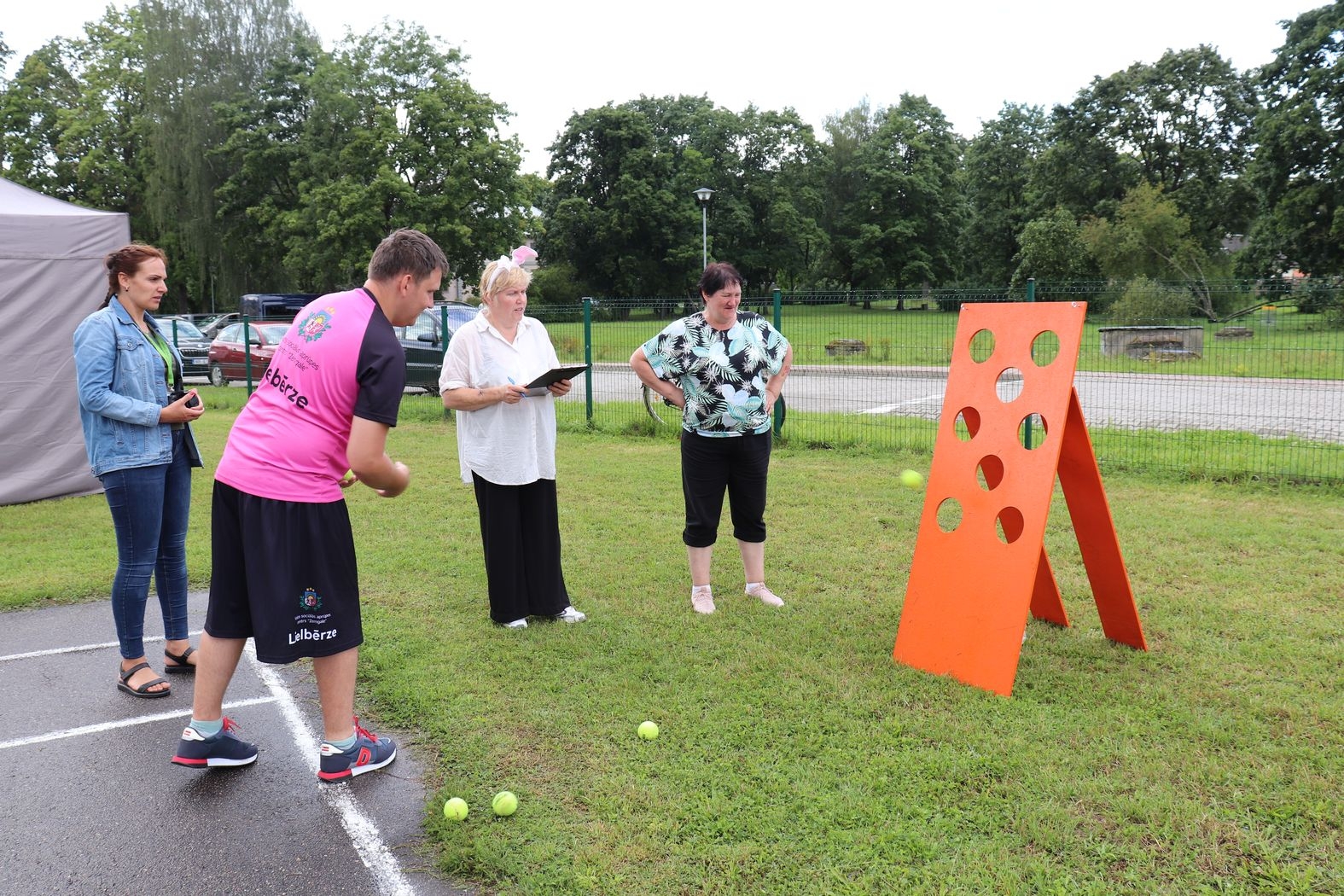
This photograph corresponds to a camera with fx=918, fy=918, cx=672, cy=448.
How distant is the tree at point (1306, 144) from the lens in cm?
3097

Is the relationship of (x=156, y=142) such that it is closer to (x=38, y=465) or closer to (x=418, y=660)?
(x=38, y=465)

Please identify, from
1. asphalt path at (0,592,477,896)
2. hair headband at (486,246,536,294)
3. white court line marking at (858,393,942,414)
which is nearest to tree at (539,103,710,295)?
white court line marking at (858,393,942,414)

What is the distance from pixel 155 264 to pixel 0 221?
503 centimetres

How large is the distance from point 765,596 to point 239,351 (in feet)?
53.9

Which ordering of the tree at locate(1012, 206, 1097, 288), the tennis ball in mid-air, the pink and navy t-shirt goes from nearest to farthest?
the pink and navy t-shirt
the tennis ball in mid-air
the tree at locate(1012, 206, 1097, 288)

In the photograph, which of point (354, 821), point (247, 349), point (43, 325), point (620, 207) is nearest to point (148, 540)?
point (354, 821)

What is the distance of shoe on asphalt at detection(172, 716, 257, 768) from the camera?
3.35 metres

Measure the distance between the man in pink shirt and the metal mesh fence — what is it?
6117 millimetres

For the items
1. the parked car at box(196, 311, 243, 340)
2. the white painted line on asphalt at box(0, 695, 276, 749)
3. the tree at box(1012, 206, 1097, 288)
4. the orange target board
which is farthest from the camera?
the tree at box(1012, 206, 1097, 288)

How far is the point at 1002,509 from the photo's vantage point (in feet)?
13.2

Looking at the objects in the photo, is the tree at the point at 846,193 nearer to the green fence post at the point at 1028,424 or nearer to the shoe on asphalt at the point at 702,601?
the green fence post at the point at 1028,424

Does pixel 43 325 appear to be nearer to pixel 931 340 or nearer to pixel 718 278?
pixel 718 278

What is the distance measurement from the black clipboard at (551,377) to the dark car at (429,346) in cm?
1051

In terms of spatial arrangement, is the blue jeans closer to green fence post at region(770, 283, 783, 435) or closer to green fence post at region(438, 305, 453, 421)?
green fence post at region(770, 283, 783, 435)
